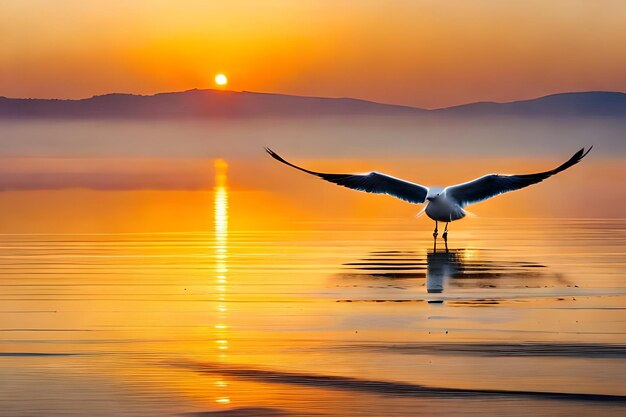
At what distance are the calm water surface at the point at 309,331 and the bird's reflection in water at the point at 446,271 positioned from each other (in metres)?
0.04

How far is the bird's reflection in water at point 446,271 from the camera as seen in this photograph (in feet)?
52.1

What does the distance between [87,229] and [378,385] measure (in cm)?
1506

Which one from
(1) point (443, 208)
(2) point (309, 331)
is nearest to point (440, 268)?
(1) point (443, 208)

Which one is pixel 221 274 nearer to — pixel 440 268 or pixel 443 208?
pixel 440 268

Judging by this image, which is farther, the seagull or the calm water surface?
the seagull

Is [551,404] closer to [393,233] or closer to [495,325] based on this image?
[495,325]

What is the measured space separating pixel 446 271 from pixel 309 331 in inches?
219

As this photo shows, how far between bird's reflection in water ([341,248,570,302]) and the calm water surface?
4 cm

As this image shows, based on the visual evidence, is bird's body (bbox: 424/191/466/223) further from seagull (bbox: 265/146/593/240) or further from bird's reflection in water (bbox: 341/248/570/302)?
bird's reflection in water (bbox: 341/248/570/302)

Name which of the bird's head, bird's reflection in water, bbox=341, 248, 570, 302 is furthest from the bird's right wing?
bird's reflection in water, bbox=341, 248, 570, 302

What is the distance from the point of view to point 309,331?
12148mm

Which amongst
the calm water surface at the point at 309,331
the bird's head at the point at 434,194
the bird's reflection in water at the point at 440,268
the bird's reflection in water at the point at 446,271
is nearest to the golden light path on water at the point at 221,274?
the calm water surface at the point at 309,331

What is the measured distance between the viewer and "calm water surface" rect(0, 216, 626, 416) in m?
9.49

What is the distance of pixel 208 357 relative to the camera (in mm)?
10930
